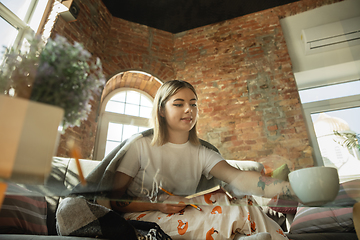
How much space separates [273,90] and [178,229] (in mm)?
382

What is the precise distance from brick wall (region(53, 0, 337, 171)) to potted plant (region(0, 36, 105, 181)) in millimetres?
21

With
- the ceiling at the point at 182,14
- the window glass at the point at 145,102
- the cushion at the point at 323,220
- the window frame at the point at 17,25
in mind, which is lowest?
the cushion at the point at 323,220

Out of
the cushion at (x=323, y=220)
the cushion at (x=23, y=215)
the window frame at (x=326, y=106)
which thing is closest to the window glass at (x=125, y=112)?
the window frame at (x=326, y=106)

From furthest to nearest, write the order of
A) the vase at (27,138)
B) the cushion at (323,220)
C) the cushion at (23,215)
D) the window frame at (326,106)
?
1. the cushion at (323,220)
2. the cushion at (23,215)
3. the window frame at (326,106)
4. the vase at (27,138)

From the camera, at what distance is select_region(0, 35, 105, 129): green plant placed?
0.22m

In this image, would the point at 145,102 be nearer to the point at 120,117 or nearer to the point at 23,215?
the point at 120,117

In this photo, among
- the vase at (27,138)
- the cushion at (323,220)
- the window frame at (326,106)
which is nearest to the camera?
the vase at (27,138)

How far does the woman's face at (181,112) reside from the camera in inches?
15.1

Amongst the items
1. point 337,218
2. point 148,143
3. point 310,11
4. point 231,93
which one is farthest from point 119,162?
point 337,218

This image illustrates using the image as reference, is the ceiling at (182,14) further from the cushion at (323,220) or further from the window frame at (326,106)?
the cushion at (323,220)

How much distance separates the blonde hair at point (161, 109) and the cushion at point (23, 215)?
16.8 inches

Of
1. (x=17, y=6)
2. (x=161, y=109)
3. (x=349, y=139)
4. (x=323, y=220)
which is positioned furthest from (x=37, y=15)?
(x=323, y=220)

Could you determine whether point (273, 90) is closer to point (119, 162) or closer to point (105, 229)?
point (119, 162)

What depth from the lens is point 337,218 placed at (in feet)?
2.70
